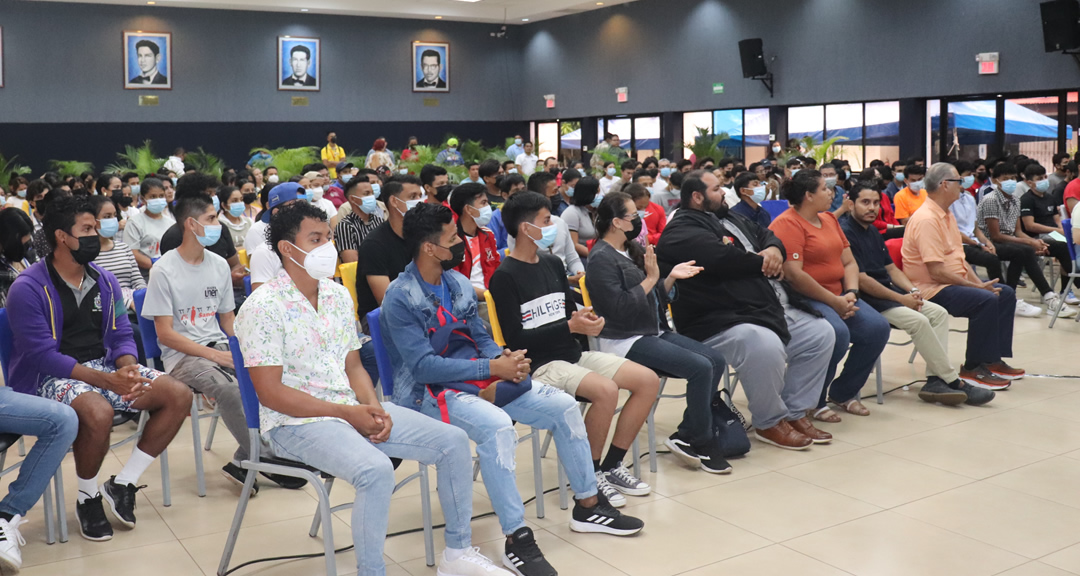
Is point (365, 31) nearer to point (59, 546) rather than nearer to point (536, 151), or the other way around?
point (536, 151)

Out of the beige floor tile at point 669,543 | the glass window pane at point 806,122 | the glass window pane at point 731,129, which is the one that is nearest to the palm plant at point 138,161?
the glass window pane at point 731,129

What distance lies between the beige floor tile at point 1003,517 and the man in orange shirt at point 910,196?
5.74 m

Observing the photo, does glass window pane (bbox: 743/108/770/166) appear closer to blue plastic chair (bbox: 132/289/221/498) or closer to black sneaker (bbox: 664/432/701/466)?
black sneaker (bbox: 664/432/701/466)

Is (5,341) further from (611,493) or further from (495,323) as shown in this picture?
(611,493)

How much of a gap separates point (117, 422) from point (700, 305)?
279 centimetres

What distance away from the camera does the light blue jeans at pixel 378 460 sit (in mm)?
2943

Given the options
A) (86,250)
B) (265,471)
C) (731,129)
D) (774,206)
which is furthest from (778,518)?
(731,129)

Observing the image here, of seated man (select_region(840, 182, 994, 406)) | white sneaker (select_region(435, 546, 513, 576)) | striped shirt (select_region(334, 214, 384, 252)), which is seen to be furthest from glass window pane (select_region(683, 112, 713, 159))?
white sneaker (select_region(435, 546, 513, 576))

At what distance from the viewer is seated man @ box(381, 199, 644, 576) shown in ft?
10.8

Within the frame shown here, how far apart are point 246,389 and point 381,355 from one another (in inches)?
25.2

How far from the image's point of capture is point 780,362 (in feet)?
15.1

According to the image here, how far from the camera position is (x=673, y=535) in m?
3.65

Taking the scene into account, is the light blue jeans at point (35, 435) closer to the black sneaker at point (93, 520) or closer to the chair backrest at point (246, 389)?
the black sneaker at point (93, 520)

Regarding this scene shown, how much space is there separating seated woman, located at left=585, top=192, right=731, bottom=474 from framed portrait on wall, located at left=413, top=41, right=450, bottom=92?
735 inches
